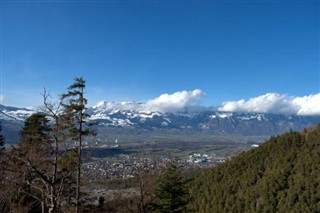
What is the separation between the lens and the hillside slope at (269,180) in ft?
240

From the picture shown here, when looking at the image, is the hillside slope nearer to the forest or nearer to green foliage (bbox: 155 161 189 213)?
the forest

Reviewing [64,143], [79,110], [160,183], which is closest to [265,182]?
[160,183]

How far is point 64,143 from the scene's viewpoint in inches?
625

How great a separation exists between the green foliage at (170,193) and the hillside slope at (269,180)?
45.5m

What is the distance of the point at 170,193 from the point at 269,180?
5273 cm

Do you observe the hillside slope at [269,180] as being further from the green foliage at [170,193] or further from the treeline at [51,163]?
the treeline at [51,163]

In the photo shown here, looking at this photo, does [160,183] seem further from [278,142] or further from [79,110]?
[278,142]

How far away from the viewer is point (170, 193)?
1303 inches

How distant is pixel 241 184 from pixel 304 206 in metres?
18.9

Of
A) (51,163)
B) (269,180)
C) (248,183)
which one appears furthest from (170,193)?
(248,183)

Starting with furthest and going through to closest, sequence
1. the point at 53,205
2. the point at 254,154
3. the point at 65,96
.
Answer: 1. the point at 254,154
2. the point at 65,96
3. the point at 53,205

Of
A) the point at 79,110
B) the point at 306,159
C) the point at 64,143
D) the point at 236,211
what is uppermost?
the point at 79,110

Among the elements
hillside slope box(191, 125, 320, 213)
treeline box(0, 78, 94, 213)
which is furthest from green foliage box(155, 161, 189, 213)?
hillside slope box(191, 125, 320, 213)

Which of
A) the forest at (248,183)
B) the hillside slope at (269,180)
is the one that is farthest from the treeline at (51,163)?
the hillside slope at (269,180)
